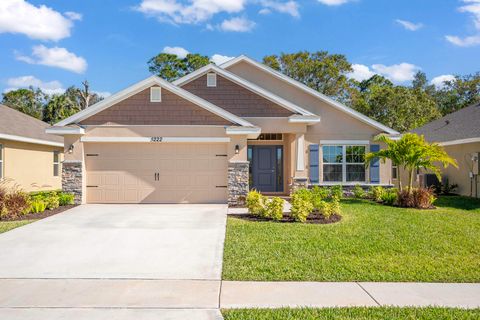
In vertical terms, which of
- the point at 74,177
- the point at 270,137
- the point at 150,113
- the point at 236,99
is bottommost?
the point at 74,177

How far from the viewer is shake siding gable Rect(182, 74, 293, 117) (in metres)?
14.9

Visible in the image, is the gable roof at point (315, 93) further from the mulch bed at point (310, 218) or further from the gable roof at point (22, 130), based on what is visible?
the gable roof at point (22, 130)

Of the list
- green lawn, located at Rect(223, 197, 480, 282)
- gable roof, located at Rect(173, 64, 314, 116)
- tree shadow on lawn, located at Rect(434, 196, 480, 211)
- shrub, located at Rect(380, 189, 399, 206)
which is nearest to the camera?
green lawn, located at Rect(223, 197, 480, 282)

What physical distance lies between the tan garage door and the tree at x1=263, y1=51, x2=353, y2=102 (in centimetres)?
2282

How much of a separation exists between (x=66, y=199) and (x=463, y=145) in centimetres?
1636

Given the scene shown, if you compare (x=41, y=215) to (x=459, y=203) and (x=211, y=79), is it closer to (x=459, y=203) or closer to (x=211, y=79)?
(x=211, y=79)

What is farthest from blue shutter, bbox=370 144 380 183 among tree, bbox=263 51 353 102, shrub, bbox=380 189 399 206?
tree, bbox=263 51 353 102

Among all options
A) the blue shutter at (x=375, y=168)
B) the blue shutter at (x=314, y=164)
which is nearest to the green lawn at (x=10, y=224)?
the blue shutter at (x=314, y=164)

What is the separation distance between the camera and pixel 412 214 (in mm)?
11062

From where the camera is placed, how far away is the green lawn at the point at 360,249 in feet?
18.4

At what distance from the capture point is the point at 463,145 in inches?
643

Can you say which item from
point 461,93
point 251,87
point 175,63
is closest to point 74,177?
point 251,87

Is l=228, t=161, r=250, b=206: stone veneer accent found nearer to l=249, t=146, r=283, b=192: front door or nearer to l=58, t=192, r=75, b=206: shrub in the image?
l=249, t=146, r=283, b=192: front door

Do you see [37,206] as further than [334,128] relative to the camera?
No
